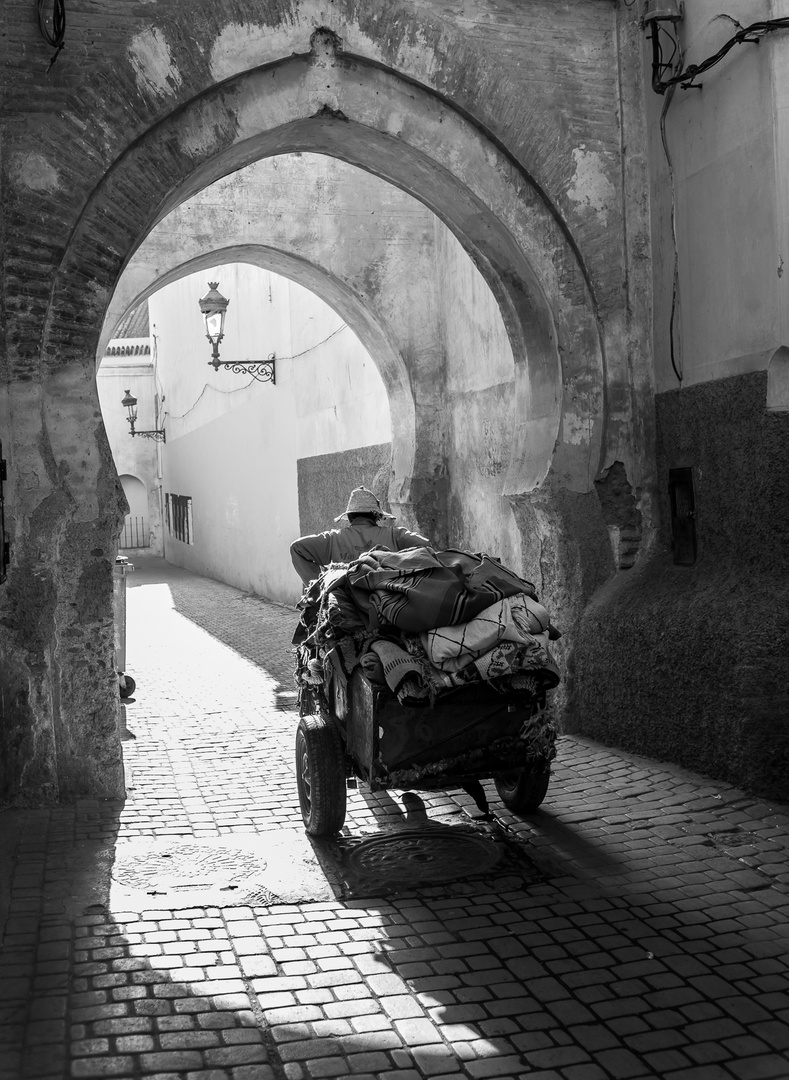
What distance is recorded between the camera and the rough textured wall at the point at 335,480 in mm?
11498

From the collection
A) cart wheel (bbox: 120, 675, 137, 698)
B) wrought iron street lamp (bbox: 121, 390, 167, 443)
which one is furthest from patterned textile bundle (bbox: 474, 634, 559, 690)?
wrought iron street lamp (bbox: 121, 390, 167, 443)

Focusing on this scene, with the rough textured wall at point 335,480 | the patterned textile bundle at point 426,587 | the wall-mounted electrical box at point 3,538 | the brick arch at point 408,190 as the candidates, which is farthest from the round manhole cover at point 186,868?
the rough textured wall at point 335,480

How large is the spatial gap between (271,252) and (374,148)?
3.60 metres

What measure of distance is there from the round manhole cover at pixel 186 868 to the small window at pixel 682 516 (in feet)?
11.0

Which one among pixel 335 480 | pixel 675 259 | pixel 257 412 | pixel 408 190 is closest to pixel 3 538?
pixel 408 190

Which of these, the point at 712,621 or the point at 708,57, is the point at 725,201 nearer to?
the point at 708,57

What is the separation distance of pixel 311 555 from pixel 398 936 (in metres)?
2.66

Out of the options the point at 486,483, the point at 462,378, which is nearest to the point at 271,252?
the point at 462,378

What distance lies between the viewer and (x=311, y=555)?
6258 millimetres

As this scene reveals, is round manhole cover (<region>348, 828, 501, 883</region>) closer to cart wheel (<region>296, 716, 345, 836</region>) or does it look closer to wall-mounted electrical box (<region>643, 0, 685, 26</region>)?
cart wheel (<region>296, 716, 345, 836</region>)

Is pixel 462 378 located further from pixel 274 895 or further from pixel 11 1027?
pixel 11 1027

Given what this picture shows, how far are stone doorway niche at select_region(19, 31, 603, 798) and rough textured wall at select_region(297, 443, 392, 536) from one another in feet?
12.5

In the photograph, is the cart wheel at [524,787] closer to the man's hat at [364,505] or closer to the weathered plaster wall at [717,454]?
the weathered plaster wall at [717,454]

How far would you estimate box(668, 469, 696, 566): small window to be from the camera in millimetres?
6766
